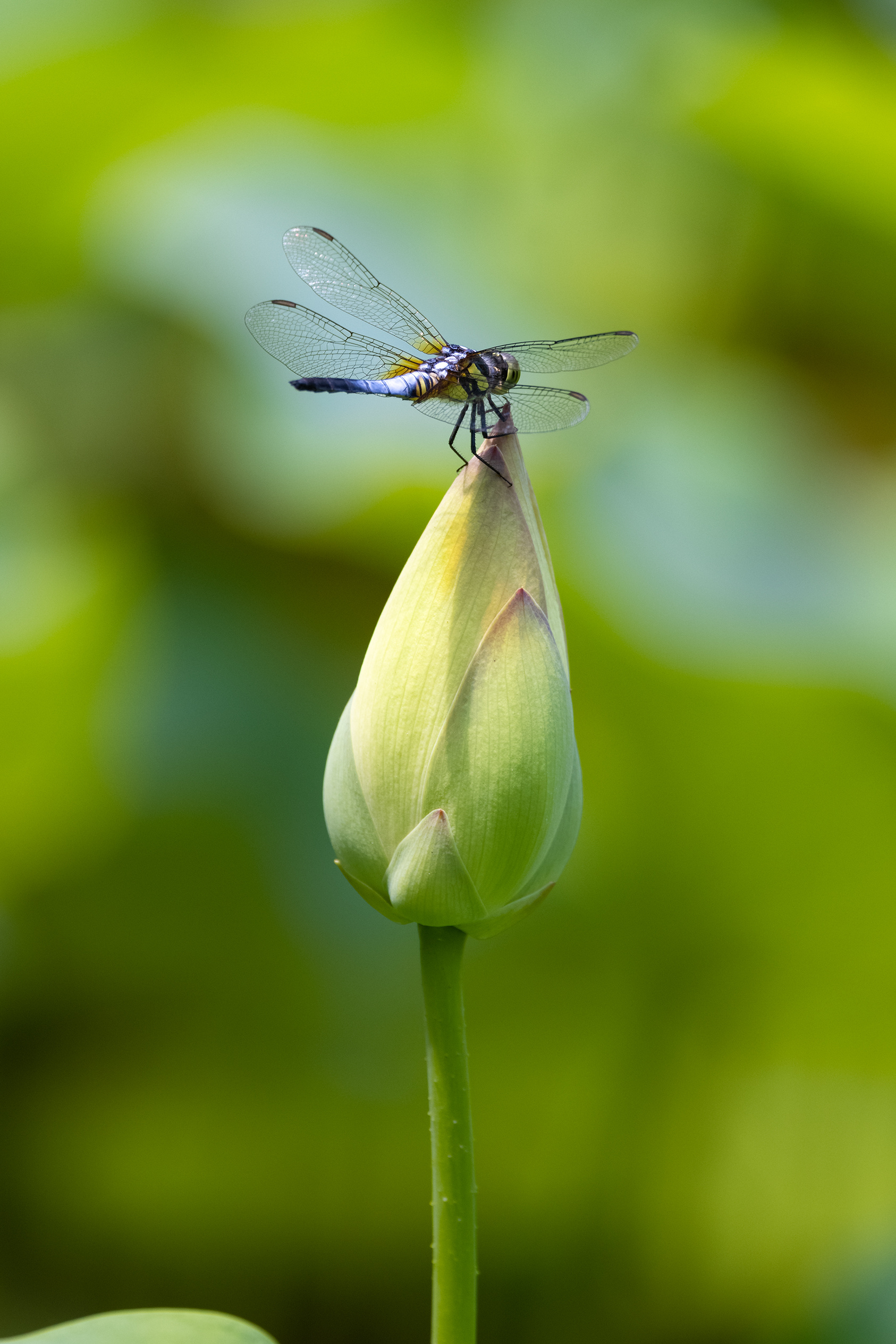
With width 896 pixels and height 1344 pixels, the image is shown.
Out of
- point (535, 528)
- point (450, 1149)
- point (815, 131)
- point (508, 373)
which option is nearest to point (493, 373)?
point (508, 373)

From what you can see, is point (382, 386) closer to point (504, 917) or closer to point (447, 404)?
point (447, 404)

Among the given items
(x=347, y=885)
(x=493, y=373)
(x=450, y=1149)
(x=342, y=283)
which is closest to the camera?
(x=450, y=1149)

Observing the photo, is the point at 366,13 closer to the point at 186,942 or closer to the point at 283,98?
the point at 283,98

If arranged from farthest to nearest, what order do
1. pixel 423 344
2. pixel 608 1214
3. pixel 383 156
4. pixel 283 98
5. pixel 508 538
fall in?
pixel 283 98, pixel 383 156, pixel 608 1214, pixel 423 344, pixel 508 538

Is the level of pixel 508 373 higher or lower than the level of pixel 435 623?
higher

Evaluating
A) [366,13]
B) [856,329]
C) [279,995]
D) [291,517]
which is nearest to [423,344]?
[291,517]

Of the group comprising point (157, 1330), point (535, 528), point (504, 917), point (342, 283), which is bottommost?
point (157, 1330)

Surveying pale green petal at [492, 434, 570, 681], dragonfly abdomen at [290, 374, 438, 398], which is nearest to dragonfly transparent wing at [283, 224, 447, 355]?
dragonfly abdomen at [290, 374, 438, 398]

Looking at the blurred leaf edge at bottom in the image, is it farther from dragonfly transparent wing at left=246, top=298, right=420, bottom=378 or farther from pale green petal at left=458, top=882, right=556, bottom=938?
dragonfly transparent wing at left=246, top=298, right=420, bottom=378
